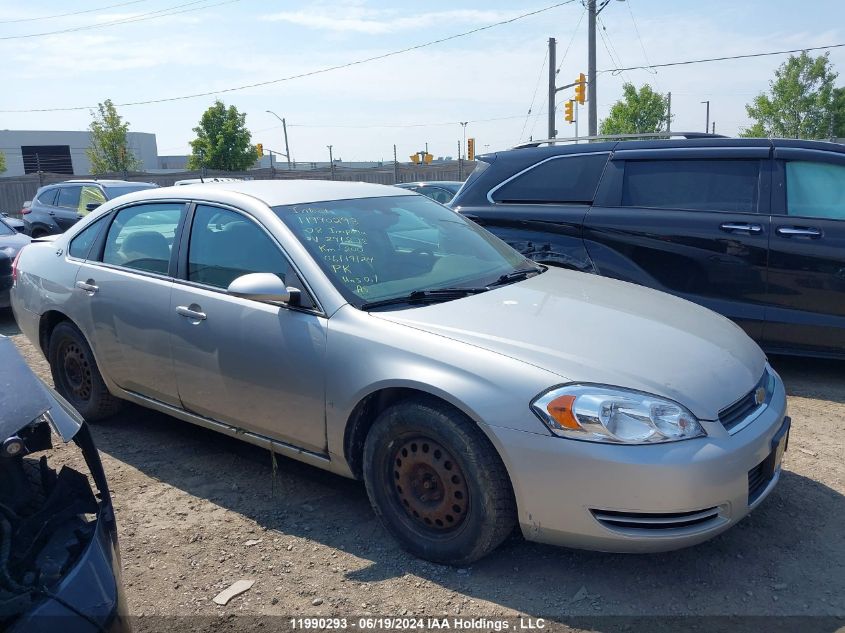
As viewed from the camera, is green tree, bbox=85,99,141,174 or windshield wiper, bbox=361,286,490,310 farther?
green tree, bbox=85,99,141,174

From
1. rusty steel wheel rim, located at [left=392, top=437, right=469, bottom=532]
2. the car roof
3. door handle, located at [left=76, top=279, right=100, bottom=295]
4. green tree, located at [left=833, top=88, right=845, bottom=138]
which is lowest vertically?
rusty steel wheel rim, located at [left=392, top=437, right=469, bottom=532]

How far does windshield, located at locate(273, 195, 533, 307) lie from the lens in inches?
138

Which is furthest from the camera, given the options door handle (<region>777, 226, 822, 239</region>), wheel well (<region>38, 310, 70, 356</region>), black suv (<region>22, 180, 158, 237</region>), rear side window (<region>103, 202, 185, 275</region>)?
black suv (<region>22, 180, 158, 237</region>)

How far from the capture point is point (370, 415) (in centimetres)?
327

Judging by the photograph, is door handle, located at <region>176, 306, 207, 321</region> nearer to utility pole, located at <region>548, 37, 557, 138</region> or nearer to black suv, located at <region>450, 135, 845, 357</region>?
black suv, located at <region>450, 135, 845, 357</region>

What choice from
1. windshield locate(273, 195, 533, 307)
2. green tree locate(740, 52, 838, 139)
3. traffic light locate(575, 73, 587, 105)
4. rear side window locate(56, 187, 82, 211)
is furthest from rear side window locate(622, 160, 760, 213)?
green tree locate(740, 52, 838, 139)

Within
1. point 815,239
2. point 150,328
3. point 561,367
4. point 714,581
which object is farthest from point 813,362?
point 150,328

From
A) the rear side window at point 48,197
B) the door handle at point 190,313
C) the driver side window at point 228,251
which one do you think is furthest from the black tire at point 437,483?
the rear side window at point 48,197

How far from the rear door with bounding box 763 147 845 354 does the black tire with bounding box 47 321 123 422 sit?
15.0 ft

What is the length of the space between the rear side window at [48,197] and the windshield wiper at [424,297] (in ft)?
44.5

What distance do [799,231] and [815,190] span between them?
1.19 feet

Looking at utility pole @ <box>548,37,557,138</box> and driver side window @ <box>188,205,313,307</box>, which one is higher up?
utility pole @ <box>548,37,557,138</box>

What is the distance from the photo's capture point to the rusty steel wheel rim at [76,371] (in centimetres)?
479

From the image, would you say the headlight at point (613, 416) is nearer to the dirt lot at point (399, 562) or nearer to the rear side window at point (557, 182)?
the dirt lot at point (399, 562)
